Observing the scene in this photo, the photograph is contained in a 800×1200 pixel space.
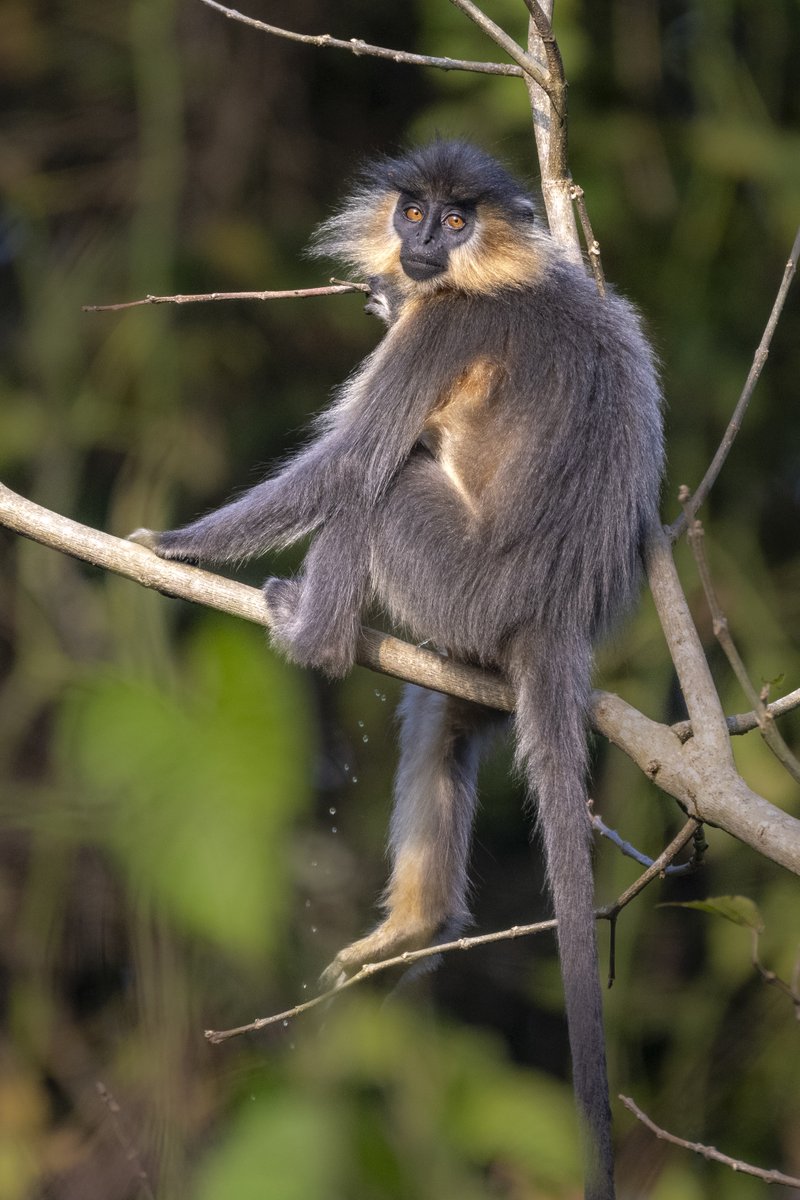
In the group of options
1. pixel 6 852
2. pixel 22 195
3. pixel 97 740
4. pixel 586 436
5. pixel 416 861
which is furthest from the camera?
pixel 22 195

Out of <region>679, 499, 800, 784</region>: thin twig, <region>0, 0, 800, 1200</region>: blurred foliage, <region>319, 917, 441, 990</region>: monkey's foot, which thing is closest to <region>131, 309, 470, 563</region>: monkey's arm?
<region>319, 917, 441, 990</region>: monkey's foot

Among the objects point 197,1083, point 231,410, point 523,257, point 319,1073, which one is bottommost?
point 197,1083

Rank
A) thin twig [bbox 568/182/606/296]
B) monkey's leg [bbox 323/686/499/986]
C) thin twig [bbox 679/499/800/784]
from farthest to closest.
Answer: monkey's leg [bbox 323/686/499/986]
thin twig [bbox 568/182/606/296]
thin twig [bbox 679/499/800/784]

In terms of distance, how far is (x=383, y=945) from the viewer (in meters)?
3.81

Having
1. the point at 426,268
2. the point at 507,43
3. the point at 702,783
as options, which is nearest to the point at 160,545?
the point at 426,268

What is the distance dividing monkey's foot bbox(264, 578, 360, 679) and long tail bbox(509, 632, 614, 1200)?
431mm

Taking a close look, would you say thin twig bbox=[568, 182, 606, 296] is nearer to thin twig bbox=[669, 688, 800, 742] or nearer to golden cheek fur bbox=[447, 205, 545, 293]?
golden cheek fur bbox=[447, 205, 545, 293]

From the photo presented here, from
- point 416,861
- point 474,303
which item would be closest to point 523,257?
point 474,303

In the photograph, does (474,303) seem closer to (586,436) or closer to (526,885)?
(586,436)

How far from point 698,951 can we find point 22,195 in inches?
202

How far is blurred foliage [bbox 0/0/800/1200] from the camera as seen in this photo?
5.17 m

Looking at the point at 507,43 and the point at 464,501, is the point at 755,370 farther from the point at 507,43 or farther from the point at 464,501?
the point at 464,501

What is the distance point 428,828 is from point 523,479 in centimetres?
104

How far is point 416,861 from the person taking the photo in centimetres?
393
